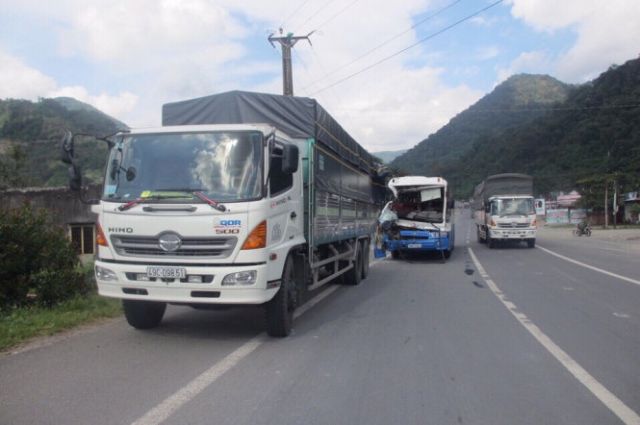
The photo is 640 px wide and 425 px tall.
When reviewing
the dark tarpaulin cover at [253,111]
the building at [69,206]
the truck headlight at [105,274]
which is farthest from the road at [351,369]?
the building at [69,206]

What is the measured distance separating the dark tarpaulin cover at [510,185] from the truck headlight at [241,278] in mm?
21916

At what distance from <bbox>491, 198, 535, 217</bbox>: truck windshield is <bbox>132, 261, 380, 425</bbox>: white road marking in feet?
63.5

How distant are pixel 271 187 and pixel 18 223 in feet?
14.0

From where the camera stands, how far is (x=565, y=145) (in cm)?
7481

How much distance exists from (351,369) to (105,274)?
3050 millimetres

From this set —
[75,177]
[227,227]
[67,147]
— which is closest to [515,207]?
[227,227]

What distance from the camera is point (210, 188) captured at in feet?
20.4

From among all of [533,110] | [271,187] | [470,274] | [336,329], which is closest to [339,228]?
[336,329]

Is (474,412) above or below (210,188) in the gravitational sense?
below

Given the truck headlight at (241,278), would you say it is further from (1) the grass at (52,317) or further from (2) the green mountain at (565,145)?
(2) the green mountain at (565,145)

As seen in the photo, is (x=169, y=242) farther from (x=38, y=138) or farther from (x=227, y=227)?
(x=38, y=138)

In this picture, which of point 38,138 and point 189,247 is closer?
point 189,247

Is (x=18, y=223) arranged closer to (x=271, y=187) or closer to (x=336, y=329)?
(x=271, y=187)

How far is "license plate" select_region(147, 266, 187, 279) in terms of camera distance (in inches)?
238
